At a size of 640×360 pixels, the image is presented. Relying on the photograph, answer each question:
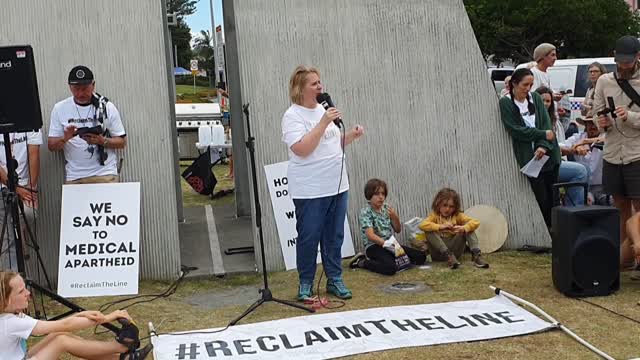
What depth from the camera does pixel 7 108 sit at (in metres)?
5.24

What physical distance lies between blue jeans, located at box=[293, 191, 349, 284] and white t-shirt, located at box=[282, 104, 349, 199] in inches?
3.3

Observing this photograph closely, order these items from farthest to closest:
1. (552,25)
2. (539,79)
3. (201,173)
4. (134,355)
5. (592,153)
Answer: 1. (552,25)
2. (201,173)
3. (539,79)
4. (592,153)
5. (134,355)

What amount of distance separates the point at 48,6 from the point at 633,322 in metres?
5.52

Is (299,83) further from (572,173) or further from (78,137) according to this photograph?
(572,173)

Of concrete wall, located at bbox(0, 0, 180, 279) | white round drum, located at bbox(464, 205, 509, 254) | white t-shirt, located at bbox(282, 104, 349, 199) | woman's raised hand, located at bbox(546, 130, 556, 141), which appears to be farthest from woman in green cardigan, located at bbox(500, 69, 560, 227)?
concrete wall, located at bbox(0, 0, 180, 279)

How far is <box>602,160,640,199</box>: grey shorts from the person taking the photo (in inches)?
239

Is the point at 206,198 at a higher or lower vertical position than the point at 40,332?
lower

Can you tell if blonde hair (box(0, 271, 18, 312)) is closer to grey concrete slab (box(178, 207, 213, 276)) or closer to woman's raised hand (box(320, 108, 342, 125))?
woman's raised hand (box(320, 108, 342, 125))

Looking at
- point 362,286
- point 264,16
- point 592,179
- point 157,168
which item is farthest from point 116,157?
point 592,179

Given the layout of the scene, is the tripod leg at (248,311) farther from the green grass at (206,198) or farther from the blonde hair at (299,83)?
the green grass at (206,198)

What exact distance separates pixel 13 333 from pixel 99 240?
8.00ft

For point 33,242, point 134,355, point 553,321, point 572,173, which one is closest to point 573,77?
point 572,173

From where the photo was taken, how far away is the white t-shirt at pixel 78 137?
6.11 meters

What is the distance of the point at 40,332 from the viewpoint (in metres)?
3.86
